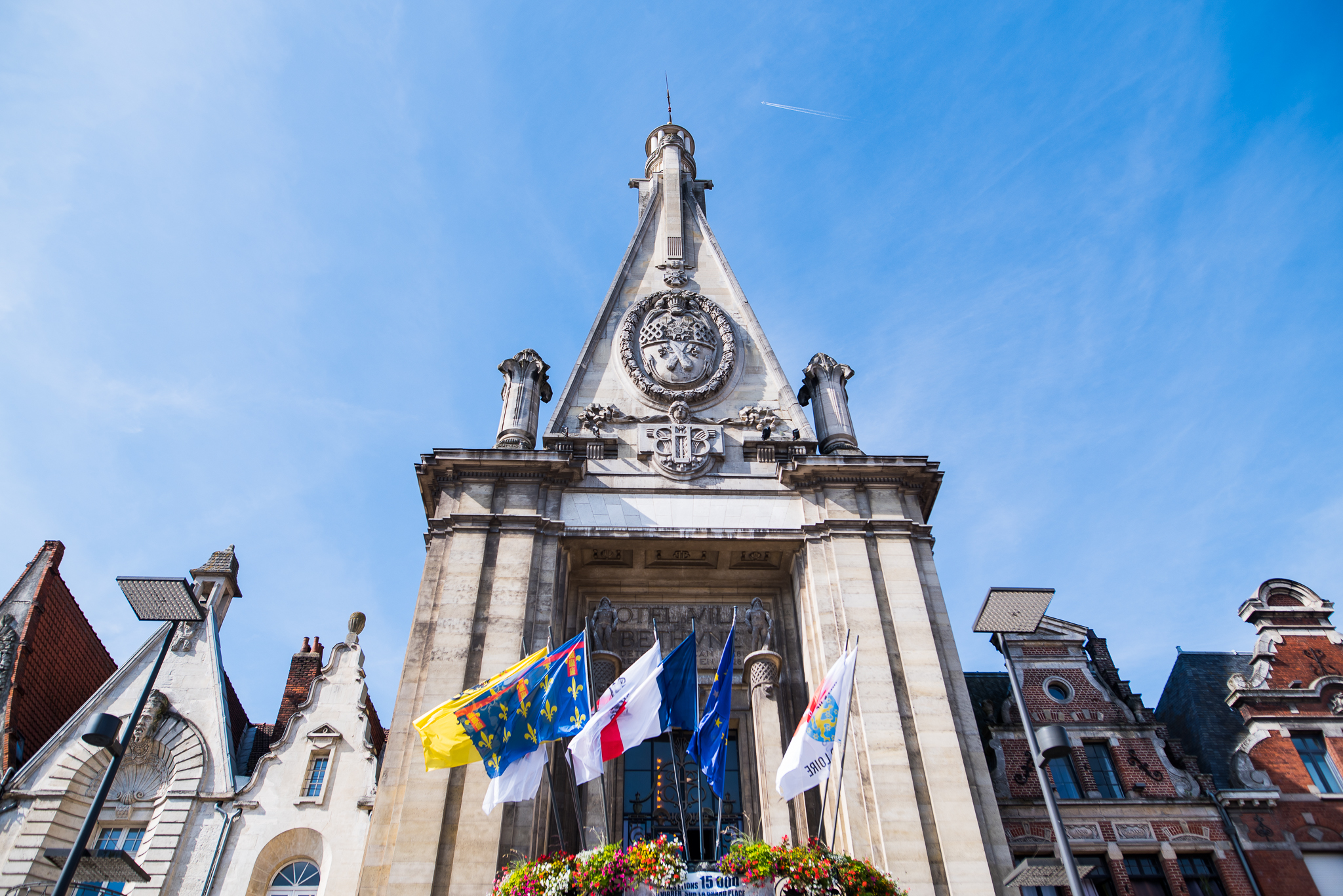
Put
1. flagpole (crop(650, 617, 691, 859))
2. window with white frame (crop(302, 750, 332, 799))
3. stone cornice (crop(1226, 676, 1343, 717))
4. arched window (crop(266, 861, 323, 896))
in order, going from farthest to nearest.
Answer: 1. stone cornice (crop(1226, 676, 1343, 717))
2. window with white frame (crop(302, 750, 332, 799))
3. arched window (crop(266, 861, 323, 896))
4. flagpole (crop(650, 617, 691, 859))

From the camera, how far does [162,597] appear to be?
13844 mm

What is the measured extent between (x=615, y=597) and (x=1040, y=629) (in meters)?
12.6

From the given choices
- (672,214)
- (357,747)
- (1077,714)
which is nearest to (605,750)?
(357,747)

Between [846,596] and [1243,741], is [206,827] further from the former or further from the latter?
[1243,741]

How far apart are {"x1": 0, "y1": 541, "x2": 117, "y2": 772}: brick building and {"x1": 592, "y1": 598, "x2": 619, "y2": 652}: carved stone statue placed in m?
14.2

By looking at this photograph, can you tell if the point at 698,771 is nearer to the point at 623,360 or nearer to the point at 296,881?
the point at 296,881

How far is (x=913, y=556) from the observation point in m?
18.3

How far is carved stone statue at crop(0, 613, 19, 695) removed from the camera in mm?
21297

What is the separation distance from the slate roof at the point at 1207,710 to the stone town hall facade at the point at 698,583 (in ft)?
36.2

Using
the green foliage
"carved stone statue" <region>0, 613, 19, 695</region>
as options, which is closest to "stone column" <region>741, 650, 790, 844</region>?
the green foliage

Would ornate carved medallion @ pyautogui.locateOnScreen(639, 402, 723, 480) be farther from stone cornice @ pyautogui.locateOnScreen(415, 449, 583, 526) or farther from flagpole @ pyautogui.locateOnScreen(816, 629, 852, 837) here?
flagpole @ pyautogui.locateOnScreen(816, 629, 852, 837)

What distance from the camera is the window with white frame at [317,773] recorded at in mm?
20297

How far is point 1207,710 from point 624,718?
1926cm

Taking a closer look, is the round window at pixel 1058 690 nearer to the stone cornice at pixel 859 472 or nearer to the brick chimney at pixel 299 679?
the stone cornice at pixel 859 472
